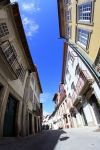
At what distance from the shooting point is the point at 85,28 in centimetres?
1319

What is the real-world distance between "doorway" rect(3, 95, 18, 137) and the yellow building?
26.0ft

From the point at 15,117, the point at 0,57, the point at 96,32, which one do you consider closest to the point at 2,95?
the point at 0,57

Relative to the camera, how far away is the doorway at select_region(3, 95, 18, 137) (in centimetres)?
977

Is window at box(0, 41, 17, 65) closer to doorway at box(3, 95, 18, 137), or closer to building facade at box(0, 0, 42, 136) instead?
building facade at box(0, 0, 42, 136)

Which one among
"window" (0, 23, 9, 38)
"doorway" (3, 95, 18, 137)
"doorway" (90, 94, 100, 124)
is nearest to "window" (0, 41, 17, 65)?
"window" (0, 23, 9, 38)

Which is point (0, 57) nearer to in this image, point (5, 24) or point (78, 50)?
point (5, 24)

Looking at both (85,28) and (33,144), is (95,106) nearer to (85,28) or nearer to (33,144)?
(85,28)

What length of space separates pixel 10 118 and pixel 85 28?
427 inches

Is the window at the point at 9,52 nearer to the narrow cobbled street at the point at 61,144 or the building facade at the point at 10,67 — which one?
the building facade at the point at 10,67

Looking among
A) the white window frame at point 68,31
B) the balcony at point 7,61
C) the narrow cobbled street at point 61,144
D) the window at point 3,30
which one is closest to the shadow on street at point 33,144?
the narrow cobbled street at point 61,144

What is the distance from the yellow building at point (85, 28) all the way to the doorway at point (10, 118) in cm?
792

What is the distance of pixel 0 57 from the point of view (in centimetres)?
819

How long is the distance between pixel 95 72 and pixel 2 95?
27.7ft

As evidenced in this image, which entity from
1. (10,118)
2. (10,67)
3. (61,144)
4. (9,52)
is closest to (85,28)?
(9,52)
